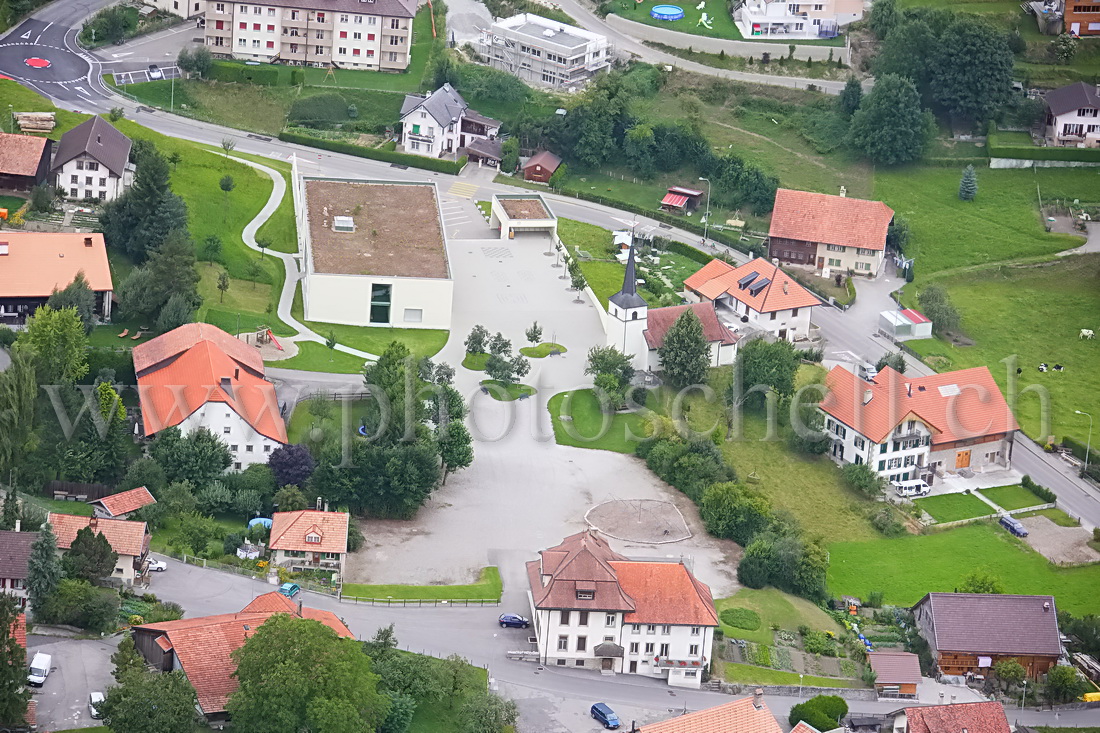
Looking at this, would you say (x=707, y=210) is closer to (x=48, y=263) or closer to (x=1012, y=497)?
(x=1012, y=497)

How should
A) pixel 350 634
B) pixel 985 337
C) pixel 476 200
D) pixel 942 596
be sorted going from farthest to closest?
pixel 476 200 < pixel 985 337 < pixel 942 596 < pixel 350 634

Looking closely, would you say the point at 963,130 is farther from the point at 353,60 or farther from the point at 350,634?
the point at 350,634

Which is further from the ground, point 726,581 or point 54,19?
point 54,19

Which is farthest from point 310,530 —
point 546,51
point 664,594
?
point 546,51

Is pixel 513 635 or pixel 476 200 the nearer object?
pixel 513 635

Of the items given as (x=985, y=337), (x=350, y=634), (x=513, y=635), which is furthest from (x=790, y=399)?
(x=350, y=634)
